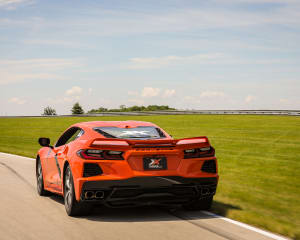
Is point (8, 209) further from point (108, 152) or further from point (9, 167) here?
point (9, 167)

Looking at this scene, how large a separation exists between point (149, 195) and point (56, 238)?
4.76ft

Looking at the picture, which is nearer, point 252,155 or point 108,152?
point 108,152

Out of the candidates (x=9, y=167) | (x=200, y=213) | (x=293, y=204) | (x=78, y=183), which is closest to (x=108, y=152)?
(x=78, y=183)

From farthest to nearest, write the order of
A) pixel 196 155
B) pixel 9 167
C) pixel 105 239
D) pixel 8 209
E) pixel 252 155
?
pixel 252 155, pixel 9 167, pixel 8 209, pixel 196 155, pixel 105 239

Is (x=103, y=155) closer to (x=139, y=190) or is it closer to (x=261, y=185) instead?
A: (x=139, y=190)

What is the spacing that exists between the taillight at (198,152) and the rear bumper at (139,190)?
0.35 m

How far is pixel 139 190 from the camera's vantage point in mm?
6828

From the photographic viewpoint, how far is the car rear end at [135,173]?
6.82m

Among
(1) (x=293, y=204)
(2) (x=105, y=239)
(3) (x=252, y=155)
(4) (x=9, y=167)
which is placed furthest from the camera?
(3) (x=252, y=155)

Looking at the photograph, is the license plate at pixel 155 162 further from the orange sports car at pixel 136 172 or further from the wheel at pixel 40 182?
the wheel at pixel 40 182

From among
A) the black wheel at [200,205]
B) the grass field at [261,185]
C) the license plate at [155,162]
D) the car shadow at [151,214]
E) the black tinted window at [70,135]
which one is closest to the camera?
the license plate at [155,162]

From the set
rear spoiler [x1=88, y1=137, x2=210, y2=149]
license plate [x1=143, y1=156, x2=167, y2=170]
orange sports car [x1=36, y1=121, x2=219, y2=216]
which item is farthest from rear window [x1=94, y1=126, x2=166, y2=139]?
license plate [x1=143, y1=156, x2=167, y2=170]

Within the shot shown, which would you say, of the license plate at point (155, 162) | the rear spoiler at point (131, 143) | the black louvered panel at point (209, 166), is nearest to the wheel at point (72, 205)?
the rear spoiler at point (131, 143)

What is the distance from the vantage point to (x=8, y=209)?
311 inches
